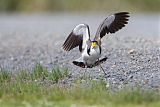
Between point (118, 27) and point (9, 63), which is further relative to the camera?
point (9, 63)

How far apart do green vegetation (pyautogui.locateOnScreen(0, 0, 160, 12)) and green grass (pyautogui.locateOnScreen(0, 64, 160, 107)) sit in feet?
57.6

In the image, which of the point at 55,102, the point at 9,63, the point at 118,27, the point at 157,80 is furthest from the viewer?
the point at 9,63

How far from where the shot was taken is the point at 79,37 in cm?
1230

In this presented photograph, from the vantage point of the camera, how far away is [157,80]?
36.4ft

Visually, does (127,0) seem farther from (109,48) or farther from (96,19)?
(109,48)

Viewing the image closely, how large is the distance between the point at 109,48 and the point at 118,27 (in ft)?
9.53

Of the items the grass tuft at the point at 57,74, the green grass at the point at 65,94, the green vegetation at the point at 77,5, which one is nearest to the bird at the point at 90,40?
the grass tuft at the point at 57,74

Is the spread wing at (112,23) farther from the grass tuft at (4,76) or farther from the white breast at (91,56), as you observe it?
the grass tuft at (4,76)

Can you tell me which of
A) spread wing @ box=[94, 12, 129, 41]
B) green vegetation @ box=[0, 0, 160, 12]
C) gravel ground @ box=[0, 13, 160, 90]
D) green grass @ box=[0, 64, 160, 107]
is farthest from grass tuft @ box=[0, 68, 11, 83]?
green vegetation @ box=[0, 0, 160, 12]

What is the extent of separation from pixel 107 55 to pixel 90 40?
2206 mm

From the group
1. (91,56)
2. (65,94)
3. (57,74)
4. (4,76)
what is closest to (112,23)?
(91,56)

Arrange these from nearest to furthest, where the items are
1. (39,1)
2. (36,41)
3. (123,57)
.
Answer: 1. (123,57)
2. (36,41)
3. (39,1)

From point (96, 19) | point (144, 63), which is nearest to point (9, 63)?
point (144, 63)

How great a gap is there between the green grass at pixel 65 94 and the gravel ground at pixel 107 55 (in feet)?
1.29
